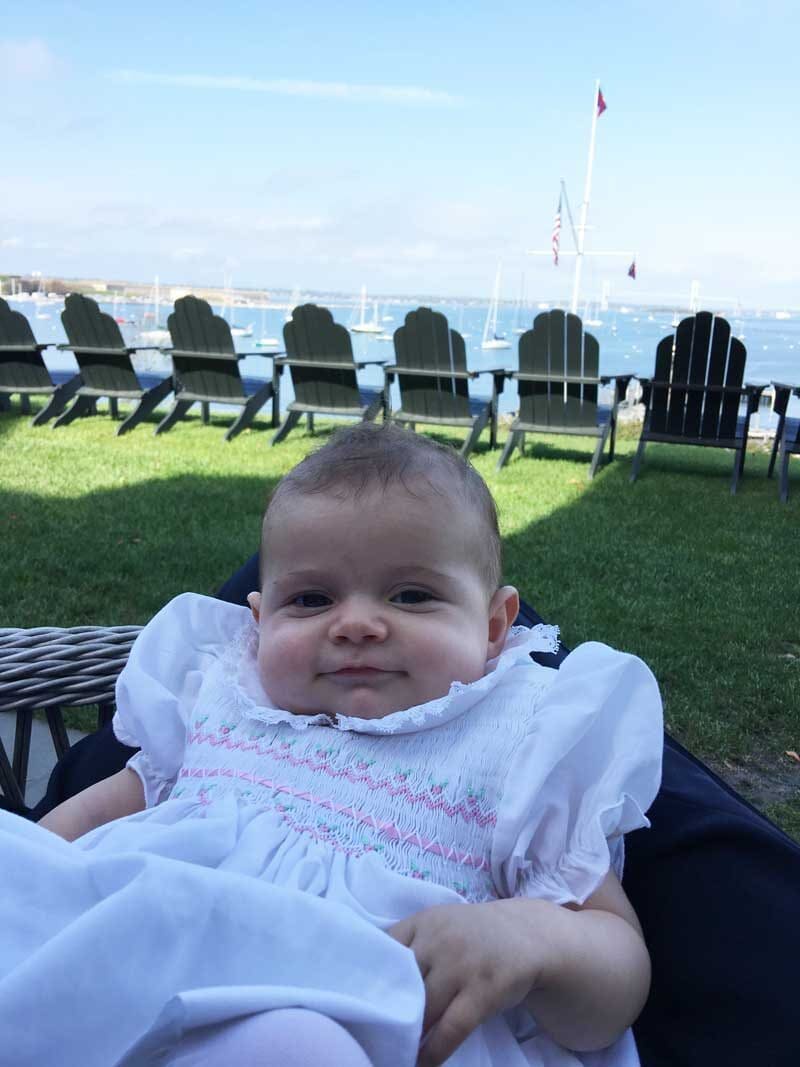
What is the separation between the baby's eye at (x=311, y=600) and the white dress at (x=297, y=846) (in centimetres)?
15

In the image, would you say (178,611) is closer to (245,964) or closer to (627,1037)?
(245,964)

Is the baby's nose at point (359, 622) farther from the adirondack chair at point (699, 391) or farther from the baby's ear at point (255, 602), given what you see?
the adirondack chair at point (699, 391)

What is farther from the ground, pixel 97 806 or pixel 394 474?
pixel 394 474

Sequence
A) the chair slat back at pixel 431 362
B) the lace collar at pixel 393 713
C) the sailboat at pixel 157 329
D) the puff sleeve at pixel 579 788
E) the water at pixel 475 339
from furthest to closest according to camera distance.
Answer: the water at pixel 475 339
the sailboat at pixel 157 329
the chair slat back at pixel 431 362
the lace collar at pixel 393 713
the puff sleeve at pixel 579 788

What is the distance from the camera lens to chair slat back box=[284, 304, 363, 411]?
28.6 feet

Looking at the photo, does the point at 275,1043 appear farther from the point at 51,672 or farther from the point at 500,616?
the point at 51,672

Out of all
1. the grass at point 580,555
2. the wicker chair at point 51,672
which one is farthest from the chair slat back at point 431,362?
the wicker chair at point 51,672

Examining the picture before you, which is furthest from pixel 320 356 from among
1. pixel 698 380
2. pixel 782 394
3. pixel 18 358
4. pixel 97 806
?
pixel 97 806

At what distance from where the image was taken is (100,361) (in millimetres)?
9578

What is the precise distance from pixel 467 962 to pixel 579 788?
297 mm

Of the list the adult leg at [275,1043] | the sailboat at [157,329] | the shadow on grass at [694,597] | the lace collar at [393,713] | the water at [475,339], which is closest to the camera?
the adult leg at [275,1043]

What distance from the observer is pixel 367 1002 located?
0.86m

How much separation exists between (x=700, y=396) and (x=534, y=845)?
7.30 m

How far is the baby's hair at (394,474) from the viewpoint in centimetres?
136
